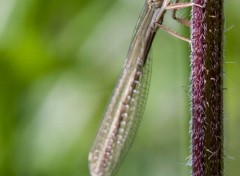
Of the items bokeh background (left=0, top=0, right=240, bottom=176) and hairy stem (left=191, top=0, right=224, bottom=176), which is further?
bokeh background (left=0, top=0, right=240, bottom=176)

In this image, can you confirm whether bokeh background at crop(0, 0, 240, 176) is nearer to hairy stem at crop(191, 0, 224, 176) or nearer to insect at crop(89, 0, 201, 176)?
insect at crop(89, 0, 201, 176)

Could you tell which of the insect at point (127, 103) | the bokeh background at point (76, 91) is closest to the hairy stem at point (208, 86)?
the insect at point (127, 103)

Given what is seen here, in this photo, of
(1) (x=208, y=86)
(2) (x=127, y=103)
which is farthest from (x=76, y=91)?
(1) (x=208, y=86)

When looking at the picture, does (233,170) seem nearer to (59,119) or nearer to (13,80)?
(59,119)

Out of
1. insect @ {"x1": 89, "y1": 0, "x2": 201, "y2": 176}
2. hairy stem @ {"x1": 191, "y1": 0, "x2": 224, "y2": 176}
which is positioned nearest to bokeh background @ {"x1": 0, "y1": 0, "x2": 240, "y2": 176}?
insect @ {"x1": 89, "y1": 0, "x2": 201, "y2": 176}

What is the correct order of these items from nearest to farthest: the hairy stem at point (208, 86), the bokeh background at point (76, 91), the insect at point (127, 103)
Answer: the hairy stem at point (208, 86) → the insect at point (127, 103) → the bokeh background at point (76, 91)

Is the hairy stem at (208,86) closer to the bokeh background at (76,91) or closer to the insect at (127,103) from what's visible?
the insect at (127,103)
